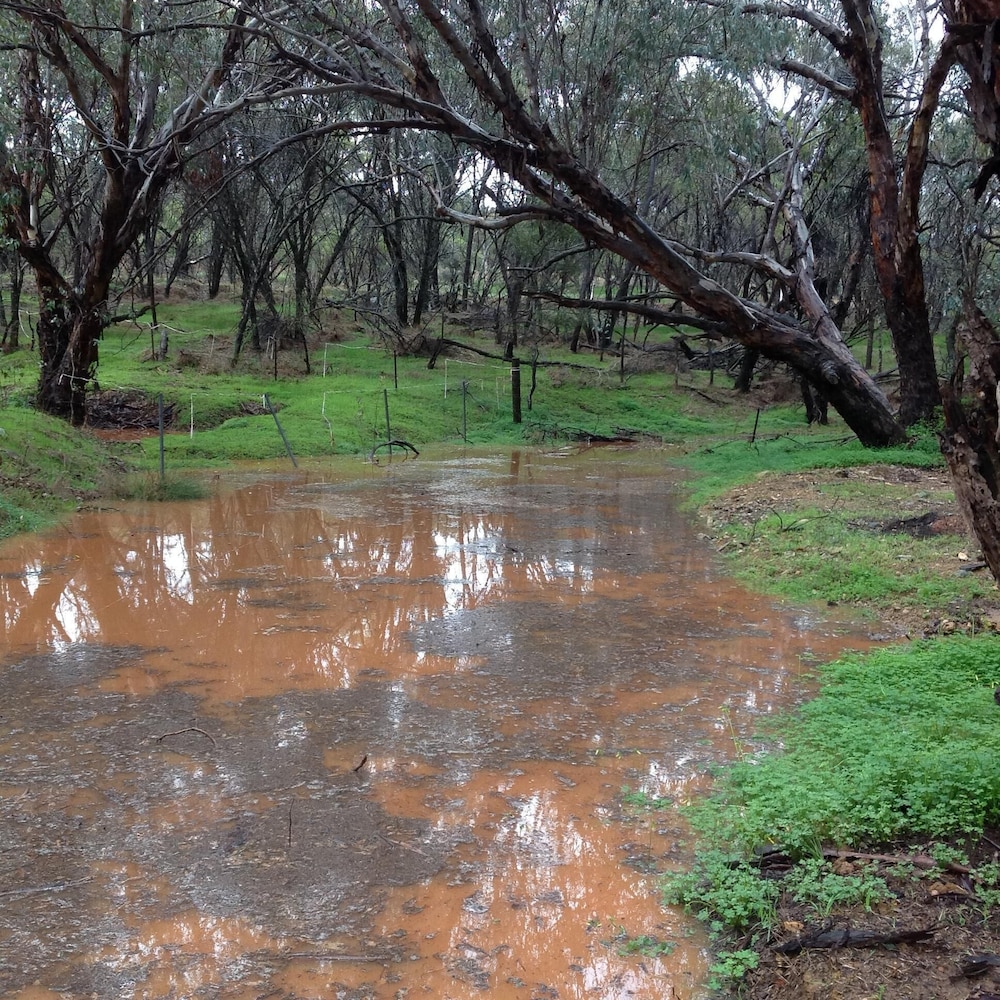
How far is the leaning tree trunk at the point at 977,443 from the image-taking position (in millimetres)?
4156

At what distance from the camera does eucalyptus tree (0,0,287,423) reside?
13.9 metres

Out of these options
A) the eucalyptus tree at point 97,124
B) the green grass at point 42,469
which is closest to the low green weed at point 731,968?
the green grass at point 42,469

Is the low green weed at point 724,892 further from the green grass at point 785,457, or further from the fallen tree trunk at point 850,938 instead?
the green grass at point 785,457

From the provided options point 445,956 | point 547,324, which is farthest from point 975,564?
point 547,324

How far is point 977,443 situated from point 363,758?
343 cm

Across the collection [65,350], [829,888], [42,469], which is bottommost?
[829,888]

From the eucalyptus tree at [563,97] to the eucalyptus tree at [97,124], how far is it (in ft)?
4.68

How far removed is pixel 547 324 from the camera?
35.9 m

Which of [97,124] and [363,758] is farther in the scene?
[97,124]

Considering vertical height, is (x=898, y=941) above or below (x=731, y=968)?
above

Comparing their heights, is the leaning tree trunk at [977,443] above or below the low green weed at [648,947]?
above

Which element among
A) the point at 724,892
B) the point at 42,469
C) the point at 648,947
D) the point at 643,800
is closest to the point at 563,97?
the point at 42,469

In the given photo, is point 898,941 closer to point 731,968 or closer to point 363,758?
point 731,968

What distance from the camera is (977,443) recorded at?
428 centimetres
